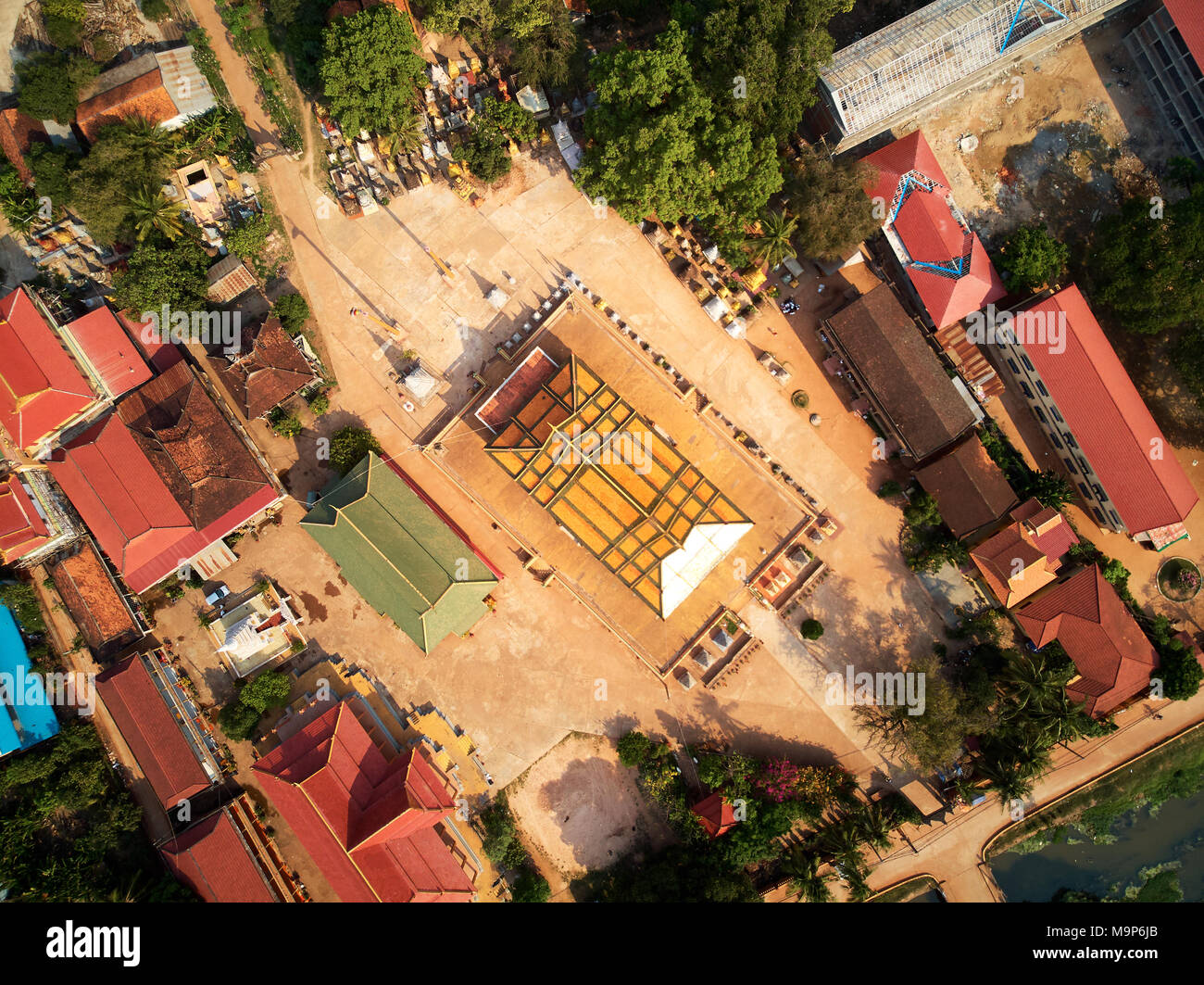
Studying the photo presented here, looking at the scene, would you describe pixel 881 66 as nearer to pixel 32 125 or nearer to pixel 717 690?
pixel 717 690

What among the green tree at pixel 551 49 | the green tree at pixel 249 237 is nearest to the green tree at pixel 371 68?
the green tree at pixel 551 49

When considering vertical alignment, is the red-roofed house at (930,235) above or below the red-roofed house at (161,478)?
below

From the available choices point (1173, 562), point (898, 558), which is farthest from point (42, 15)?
point (1173, 562)

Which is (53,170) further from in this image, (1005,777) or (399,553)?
(1005,777)

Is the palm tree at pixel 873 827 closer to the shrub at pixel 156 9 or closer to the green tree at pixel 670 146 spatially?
the green tree at pixel 670 146

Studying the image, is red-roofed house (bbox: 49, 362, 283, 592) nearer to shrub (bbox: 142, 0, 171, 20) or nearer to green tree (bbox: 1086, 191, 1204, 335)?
shrub (bbox: 142, 0, 171, 20)

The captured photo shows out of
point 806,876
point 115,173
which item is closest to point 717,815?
point 806,876
